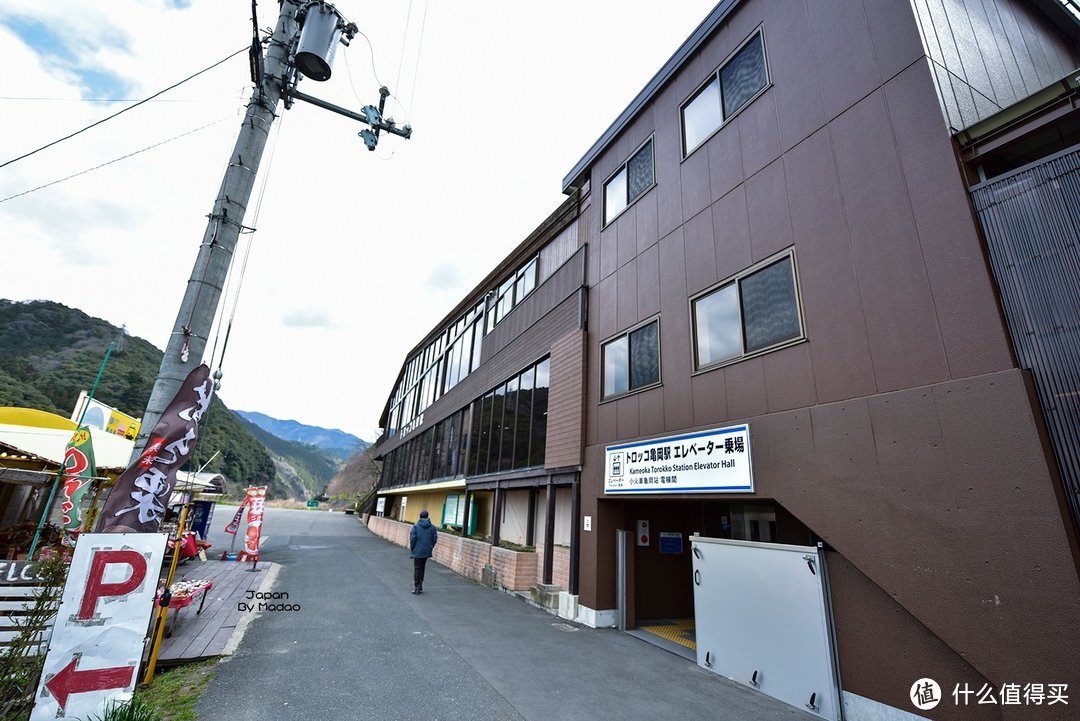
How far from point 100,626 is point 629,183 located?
1087 centimetres

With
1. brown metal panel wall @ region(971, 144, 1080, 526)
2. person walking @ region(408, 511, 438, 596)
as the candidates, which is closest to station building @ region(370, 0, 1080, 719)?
brown metal panel wall @ region(971, 144, 1080, 526)

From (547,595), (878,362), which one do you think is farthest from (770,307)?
(547,595)

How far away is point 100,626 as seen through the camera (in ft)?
13.6

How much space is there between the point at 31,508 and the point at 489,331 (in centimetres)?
1706

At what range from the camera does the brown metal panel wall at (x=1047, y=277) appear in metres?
3.75

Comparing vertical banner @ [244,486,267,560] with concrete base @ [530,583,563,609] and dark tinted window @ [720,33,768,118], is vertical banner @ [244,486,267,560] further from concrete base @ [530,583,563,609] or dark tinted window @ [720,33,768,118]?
dark tinted window @ [720,33,768,118]

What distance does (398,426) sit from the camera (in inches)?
1271

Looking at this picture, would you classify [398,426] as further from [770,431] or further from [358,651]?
[770,431]

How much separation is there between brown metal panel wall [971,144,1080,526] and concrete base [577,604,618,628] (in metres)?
6.88

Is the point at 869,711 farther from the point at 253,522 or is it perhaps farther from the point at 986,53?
the point at 253,522

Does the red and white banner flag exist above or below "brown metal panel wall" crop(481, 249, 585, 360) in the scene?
below

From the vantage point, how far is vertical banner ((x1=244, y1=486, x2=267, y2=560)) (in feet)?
47.2

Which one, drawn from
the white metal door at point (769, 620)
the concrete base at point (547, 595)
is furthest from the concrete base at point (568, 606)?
the white metal door at point (769, 620)

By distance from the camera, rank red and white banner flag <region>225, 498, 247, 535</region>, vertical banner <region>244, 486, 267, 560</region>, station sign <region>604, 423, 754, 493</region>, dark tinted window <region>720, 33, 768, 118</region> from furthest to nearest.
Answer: red and white banner flag <region>225, 498, 247, 535</region>
vertical banner <region>244, 486, 267, 560</region>
dark tinted window <region>720, 33, 768, 118</region>
station sign <region>604, 423, 754, 493</region>
